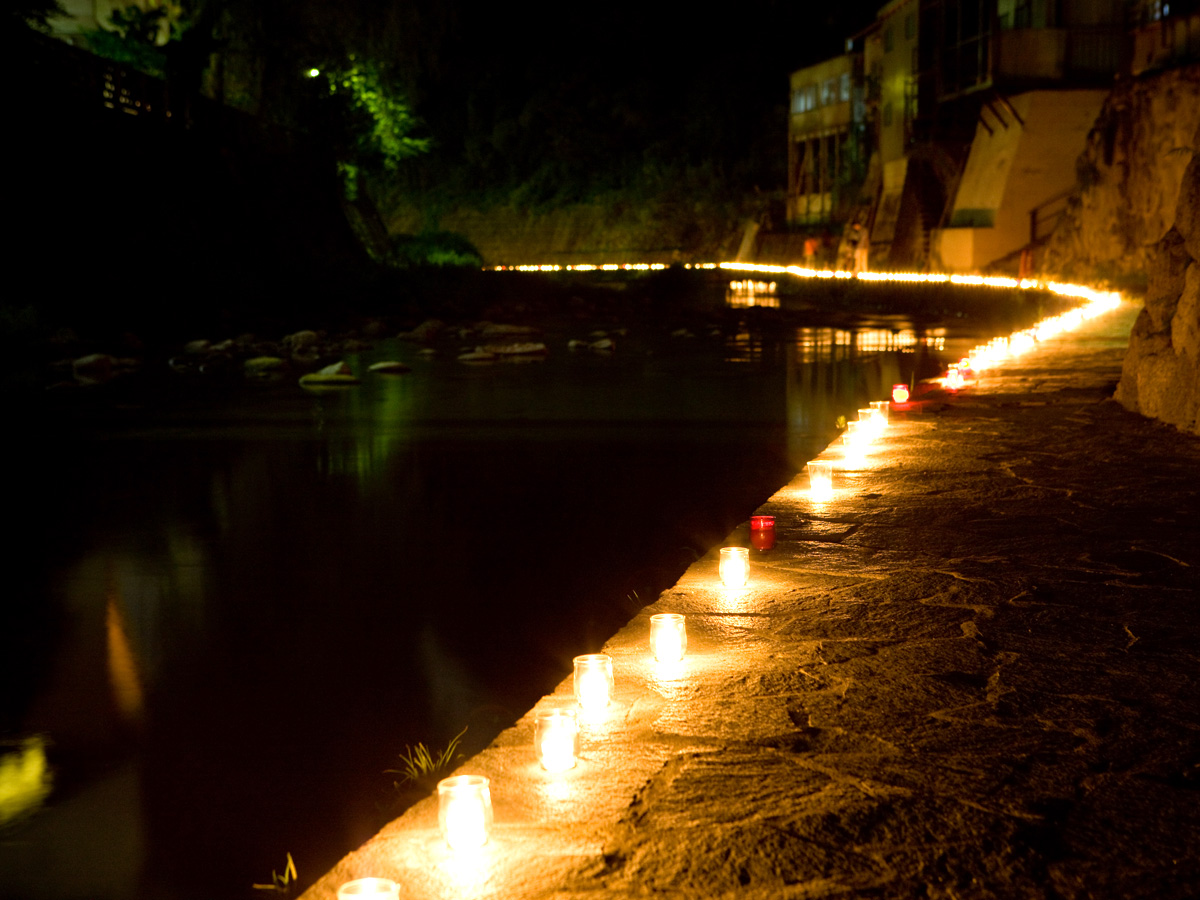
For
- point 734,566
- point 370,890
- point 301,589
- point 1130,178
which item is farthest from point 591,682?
point 1130,178

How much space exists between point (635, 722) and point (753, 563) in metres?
2.01

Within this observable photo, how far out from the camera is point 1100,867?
2.68 meters

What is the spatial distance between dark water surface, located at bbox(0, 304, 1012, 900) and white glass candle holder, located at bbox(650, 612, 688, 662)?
3.33ft

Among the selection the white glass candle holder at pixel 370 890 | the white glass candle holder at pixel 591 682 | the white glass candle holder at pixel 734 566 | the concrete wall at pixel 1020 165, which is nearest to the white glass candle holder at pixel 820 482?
the white glass candle holder at pixel 734 566

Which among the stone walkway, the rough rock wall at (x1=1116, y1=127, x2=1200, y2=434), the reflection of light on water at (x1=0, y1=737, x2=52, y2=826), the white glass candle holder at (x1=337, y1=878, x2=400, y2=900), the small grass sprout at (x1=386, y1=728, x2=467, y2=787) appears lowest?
the reflection of light on water at (x1=0, y1=737, x2=52, y2=826)

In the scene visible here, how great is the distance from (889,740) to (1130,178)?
26.4 m

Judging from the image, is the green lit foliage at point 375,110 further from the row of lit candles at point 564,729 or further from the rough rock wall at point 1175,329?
the row of lit candles at point 564,729

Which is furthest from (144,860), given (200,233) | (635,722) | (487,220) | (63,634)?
(487,220)

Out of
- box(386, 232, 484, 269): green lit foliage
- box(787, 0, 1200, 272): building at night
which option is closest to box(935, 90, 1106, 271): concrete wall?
box(787, 0, 1200, 272): building at night

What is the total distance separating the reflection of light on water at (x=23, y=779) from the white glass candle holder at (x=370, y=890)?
210 cm

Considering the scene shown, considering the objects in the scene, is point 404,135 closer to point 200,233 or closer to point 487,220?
point 200,233

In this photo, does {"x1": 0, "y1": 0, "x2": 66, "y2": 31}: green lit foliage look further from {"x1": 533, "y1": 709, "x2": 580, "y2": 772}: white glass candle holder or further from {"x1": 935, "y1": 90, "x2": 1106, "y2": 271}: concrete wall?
{"x1": 935, "y1": 90, "x2": 1106, "y2": 271}: concrete wall

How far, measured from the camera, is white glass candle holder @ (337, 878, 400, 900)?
2.46 m

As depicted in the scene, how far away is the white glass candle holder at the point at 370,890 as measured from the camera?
2457 millimetres
